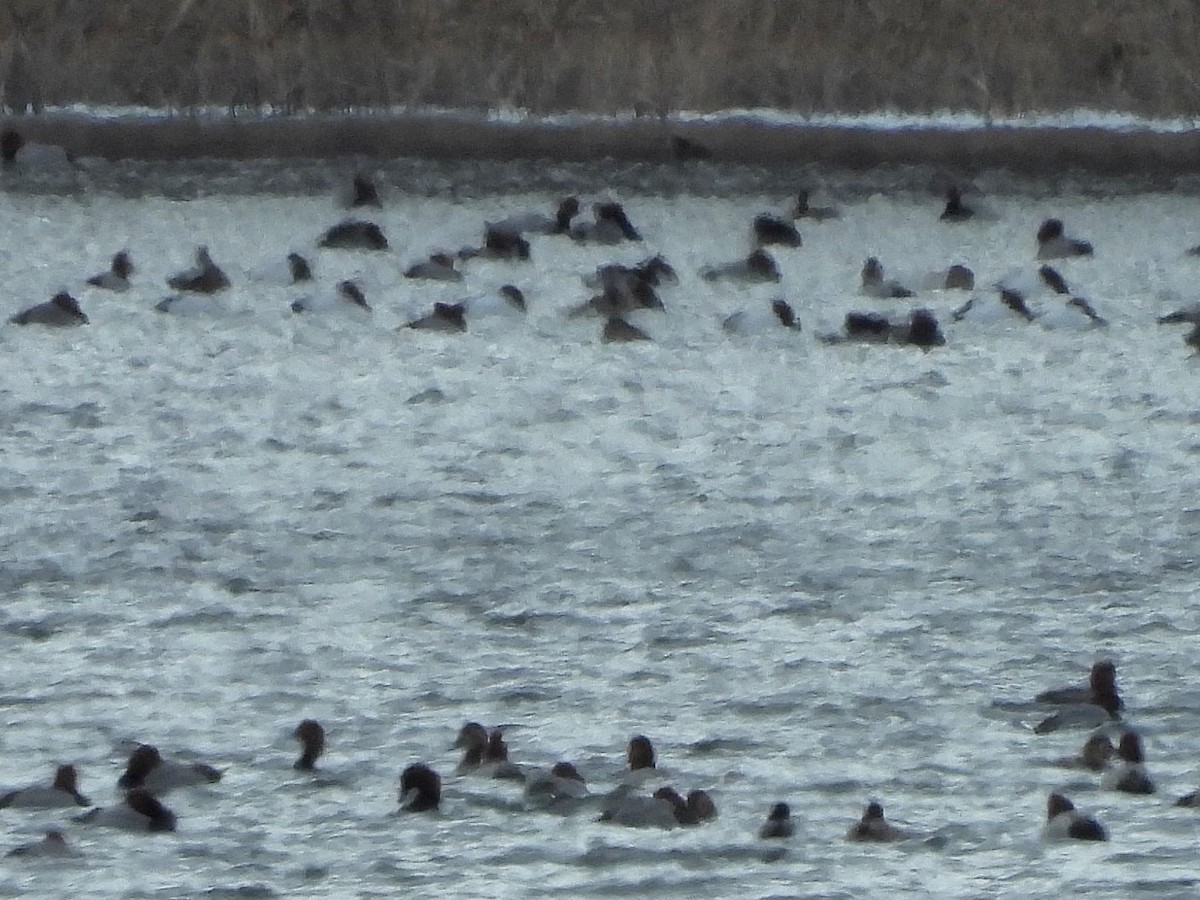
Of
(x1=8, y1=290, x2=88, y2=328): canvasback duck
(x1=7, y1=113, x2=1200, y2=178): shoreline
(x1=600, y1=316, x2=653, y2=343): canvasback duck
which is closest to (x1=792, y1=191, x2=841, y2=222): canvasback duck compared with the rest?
(x1=7, y1=113, x2=1200, y2=178): shoreline

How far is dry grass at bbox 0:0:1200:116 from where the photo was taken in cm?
2062

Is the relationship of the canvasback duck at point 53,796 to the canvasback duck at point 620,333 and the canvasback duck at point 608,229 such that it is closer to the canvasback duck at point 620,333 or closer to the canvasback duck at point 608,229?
the canvasback duck at point 620,333

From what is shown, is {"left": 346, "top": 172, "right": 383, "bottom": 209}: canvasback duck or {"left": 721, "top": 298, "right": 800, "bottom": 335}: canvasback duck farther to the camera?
{"left": 346, "top": 172, "right": 383, "bottom": 209}: canvasback duck

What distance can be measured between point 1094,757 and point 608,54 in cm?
1437

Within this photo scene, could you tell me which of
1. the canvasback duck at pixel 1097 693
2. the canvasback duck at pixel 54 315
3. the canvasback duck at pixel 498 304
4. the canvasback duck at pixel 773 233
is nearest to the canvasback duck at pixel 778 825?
the canvasback duck at pixel 1097 693

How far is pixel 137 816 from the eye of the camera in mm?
6582

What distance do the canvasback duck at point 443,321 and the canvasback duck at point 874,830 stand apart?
718 cm

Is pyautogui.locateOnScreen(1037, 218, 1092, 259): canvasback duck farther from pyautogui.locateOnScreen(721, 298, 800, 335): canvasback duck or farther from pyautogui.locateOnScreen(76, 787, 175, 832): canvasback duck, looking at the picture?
pyautogui.locateOnScreen(76, 787, 175, 832): canvasback duck

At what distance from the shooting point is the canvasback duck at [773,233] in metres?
16.5

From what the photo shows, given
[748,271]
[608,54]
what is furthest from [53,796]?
[608,54]

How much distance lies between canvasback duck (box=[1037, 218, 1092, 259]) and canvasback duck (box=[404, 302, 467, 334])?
3.97 m

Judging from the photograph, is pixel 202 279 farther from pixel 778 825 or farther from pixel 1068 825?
pixel 1068 825

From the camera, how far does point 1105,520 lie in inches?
393

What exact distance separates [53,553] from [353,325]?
468 centimetres
